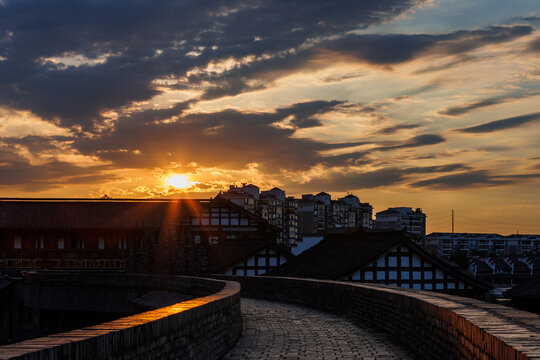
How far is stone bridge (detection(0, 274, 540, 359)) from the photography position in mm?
7396

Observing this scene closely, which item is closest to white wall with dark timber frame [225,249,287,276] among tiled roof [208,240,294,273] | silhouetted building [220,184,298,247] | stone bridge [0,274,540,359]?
tiled roof [208,240,294,273]

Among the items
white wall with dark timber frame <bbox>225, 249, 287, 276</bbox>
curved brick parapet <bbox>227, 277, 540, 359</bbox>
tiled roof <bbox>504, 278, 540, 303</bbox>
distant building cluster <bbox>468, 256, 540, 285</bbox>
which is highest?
curved brick parapet <bbox>227, 277, 540, 359</bbox>

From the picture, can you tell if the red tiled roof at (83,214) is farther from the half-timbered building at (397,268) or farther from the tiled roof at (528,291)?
the tiled roof at (528,291)

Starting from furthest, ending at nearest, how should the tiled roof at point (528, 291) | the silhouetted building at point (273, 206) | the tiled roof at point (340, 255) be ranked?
1. the silhouetted building at point (273, 206)
2. the tiled roof at point (340, 255)
3. the tiled roof at point (528, 291)

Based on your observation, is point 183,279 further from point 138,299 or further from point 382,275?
point 382,275

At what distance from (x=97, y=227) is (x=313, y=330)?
3984cm

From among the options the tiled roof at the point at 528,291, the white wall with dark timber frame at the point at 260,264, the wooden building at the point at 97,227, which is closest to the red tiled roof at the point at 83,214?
the wooden building at the point at 97,227

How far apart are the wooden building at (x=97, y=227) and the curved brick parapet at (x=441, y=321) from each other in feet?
98.4

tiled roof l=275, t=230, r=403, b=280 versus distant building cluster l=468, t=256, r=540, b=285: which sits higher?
tiled roof l=275, t=230, r=403, b=280

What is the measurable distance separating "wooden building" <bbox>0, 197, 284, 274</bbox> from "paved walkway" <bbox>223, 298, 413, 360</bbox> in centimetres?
3010

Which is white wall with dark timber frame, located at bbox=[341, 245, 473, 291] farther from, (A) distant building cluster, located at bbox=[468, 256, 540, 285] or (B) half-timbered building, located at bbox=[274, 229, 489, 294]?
(A) distant building cluster, located at bbox=[468, 256, 540, 285]

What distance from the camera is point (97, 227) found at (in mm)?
54844

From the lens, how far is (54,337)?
269 inches

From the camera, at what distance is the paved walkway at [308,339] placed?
13945mm
